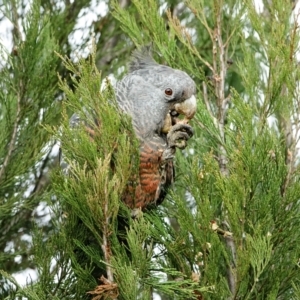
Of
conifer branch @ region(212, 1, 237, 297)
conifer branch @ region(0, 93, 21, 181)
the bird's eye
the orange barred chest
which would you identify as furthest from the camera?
conifer branch @ region(0, 93, 21, 181)

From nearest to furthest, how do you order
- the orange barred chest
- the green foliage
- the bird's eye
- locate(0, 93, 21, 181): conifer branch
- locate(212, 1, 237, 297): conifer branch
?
the green foliage
the orange barred chest
the bird's eye
locate(212, 1, 237, 297): conifer branch
locate(0, 93, 21, 181): conifer branch

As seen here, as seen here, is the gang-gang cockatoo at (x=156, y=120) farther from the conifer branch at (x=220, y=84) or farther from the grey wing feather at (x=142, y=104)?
the conifer branch at (x=220, y=84)

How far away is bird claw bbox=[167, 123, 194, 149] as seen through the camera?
2.70 m

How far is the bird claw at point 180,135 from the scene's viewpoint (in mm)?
2701

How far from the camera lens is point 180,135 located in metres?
2.70

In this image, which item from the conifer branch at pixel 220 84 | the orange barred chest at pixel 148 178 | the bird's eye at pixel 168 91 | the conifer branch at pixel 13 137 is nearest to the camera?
the orange barred chest at pixel 148 178

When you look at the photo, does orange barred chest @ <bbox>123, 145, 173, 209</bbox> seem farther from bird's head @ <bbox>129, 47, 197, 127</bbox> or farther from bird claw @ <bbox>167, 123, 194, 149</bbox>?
bird's head @ <bbox>129, 47, 197, 127</bbox>

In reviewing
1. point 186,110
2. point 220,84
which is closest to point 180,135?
point 186,110

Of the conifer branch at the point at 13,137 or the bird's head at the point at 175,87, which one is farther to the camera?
the conifer branch at the point at 13,137

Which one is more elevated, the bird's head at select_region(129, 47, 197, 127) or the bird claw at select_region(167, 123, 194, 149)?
the bird's head at select_region(129, 47, 197, 127)

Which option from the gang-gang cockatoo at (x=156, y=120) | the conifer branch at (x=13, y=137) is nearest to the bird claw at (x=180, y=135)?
the gang-gang cockatoo at (x=156, y=120)

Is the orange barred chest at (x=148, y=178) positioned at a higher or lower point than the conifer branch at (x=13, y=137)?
lower

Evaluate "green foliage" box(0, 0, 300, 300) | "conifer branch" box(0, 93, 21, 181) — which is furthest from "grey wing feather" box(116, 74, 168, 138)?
"conifer branch" box(0, 93, 21, 181)

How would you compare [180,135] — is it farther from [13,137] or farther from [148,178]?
[13,137]
